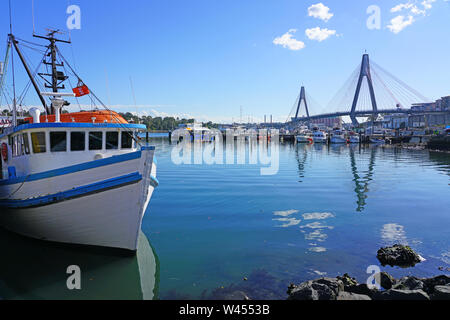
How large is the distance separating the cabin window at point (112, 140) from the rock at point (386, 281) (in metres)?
9.84

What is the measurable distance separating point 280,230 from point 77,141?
8.92 m

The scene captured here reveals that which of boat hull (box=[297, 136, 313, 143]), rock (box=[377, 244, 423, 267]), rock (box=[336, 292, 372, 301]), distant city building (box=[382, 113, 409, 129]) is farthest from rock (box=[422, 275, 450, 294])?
distant city building (box=[382, 113, 409, 129])

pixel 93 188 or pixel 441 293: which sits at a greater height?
pixel 93 188

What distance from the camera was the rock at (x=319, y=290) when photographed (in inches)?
272

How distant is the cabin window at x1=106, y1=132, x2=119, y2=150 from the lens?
1039 cm

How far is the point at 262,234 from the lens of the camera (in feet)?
38.9

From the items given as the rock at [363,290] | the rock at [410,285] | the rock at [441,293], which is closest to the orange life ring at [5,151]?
the rock at [363,290]

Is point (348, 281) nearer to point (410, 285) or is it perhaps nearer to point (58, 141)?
point (410, 285)

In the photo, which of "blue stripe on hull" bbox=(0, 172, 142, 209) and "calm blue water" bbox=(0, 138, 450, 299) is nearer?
"calm blue water" bbox=(0, 138, 450, 299)

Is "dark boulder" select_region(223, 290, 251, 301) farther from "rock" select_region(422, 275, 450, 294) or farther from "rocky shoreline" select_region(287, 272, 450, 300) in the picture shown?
"rock" select_region(422, 275, 450, 294)

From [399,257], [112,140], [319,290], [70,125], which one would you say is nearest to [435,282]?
Result: [399,257]

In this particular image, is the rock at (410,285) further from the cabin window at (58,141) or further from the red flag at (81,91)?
the red flag at (81,91)

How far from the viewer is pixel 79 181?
28.8 ft

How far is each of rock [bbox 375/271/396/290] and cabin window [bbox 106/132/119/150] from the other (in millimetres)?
9844
